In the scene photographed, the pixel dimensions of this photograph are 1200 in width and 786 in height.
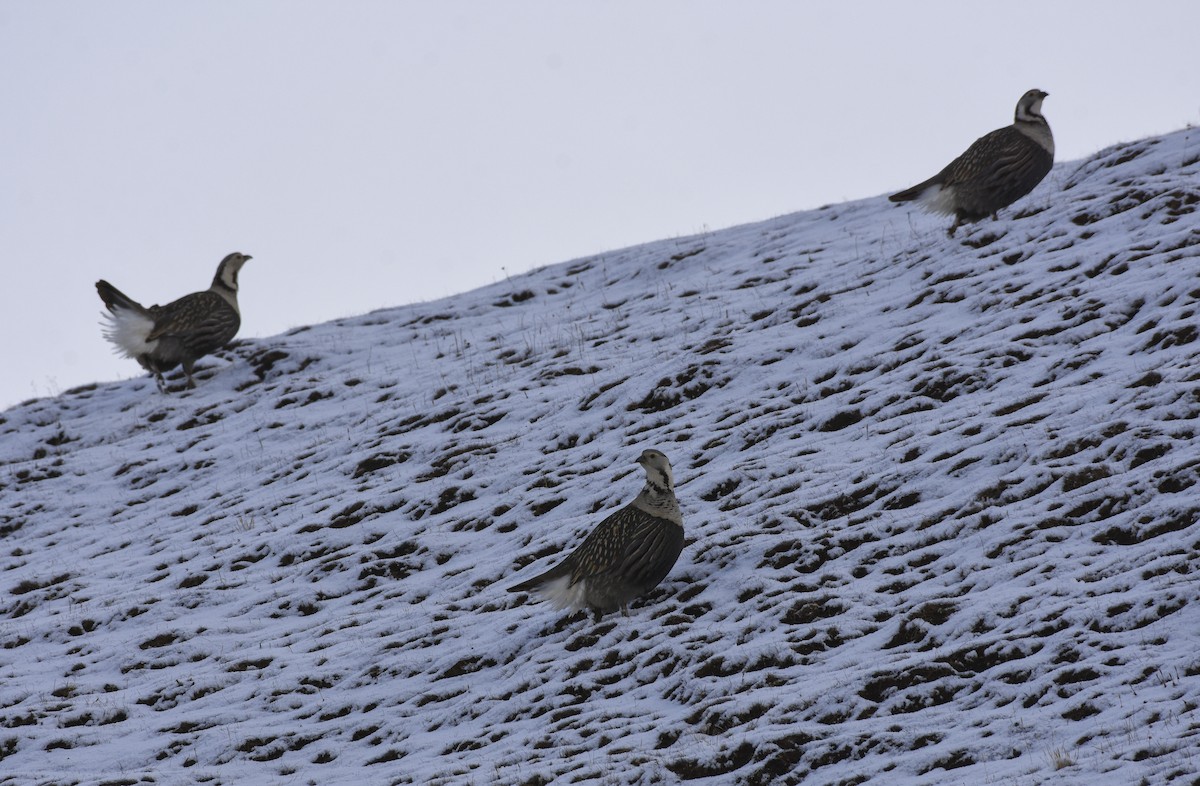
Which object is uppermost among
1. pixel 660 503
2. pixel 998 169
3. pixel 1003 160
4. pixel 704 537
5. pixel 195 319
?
pixel 195 319

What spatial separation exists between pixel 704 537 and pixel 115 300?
13288 mm

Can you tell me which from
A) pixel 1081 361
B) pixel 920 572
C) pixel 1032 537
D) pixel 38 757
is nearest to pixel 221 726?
pixel 38 757

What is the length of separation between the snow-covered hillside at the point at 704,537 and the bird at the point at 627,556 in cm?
31

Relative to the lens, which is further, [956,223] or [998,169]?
[956,223]

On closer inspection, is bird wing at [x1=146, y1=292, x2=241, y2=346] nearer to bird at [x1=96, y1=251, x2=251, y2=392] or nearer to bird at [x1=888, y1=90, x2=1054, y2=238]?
bird at [x1=96, y1=251, x2=251, y2=392]

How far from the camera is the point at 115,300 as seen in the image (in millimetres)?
20438

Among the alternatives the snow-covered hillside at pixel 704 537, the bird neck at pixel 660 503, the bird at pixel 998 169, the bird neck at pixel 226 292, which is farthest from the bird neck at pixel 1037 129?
the bird neck at pixel 226 292

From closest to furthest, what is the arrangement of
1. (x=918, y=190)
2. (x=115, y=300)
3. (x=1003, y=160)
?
(x=1003, y=160), (x=918, y=190), (x=115, y=300)

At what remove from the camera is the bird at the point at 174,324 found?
2056 centimetres

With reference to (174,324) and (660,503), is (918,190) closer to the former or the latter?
(660,503)

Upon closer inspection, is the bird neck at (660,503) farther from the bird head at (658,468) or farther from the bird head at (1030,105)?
the bird head at (1030,105)

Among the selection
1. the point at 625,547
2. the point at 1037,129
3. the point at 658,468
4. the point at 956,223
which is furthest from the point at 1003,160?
the point at 625,547

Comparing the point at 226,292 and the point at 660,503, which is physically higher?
the point at 226,292

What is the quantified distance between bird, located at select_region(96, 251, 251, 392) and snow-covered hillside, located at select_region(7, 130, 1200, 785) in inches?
35.7
